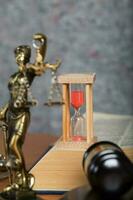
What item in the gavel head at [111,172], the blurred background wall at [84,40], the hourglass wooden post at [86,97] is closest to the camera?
the gavel head at [111,172]

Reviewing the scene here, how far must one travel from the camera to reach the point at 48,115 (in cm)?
225

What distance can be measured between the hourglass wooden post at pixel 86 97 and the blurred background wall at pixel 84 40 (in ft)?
4.19

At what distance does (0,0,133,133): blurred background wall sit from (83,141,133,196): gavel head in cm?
154

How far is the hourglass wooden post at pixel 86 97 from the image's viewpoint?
847 millimetres

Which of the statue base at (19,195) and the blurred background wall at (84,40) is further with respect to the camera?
the blurred background wall at (84,40)

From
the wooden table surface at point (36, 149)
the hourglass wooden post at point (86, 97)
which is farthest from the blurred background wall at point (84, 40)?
the hourglass wooden post at point (86, 97)

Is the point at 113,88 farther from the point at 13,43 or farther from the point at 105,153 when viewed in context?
the point at 105,153

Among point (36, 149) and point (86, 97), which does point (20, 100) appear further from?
point (36, 149)

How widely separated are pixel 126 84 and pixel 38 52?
1574mm

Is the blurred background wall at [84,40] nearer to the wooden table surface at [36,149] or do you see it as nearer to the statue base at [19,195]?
the wooden table surface at [36,149]

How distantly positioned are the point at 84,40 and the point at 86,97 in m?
1.36

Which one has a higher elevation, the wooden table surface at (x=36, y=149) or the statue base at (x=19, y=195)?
the statue base at (x=19, y=195)

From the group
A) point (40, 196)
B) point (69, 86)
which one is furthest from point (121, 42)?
point (40, 196)

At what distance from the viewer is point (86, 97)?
0.87 meters
